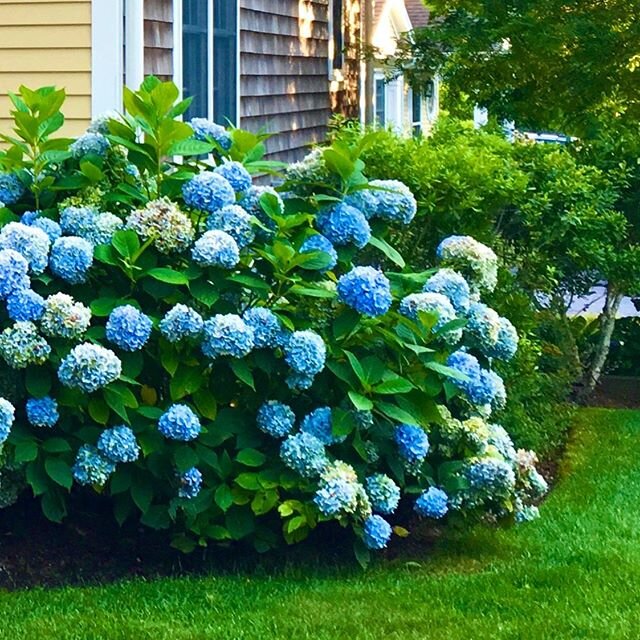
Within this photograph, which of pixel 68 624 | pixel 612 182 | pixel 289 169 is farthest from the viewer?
pixel 612 182

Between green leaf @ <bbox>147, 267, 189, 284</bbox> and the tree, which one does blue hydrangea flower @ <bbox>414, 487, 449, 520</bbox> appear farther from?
the tree

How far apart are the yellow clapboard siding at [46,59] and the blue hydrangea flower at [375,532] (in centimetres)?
383

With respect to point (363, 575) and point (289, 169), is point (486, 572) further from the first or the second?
point (289, 169)

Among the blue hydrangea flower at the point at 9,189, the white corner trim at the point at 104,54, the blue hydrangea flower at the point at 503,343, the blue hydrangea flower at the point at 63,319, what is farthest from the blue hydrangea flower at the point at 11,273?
the white corner trim at the point at 104,54

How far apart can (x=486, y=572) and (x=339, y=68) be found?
9.57m

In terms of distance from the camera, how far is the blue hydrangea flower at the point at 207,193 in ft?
17.7

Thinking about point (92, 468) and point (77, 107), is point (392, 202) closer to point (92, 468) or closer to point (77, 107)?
point (92, 468)

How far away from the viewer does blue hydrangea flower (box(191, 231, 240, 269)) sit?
5188 millimetres

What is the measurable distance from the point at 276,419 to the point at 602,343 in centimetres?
473

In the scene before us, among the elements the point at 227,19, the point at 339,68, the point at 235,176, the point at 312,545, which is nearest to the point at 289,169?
the point at 235,176

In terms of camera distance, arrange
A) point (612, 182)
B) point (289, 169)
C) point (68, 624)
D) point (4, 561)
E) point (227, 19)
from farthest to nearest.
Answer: point (227, 19)
point (612, 182)
point (289, 169)
point (4, 561)
point (68, 624)

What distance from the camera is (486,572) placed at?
17.7ft

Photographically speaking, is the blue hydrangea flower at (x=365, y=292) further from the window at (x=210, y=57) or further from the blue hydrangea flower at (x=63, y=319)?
the window at (x=210, y=57)

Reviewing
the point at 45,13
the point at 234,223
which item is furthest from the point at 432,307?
the point at 45,13
